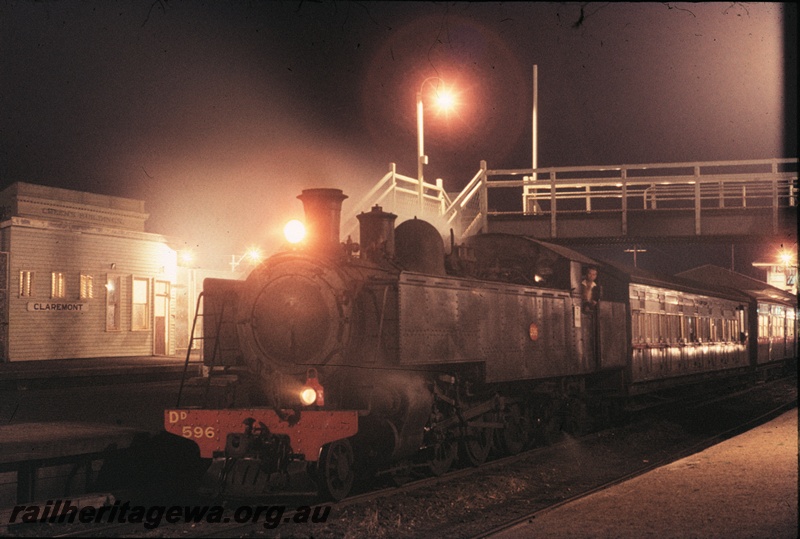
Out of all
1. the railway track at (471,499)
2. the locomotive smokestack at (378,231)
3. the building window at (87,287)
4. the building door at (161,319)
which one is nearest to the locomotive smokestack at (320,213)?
the locomotive smokestack at (378,231)

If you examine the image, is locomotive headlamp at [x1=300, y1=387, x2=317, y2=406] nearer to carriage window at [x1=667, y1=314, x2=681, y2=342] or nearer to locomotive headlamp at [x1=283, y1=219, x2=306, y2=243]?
locomotive headlamp at [x1=283, y1=219, x2=306, y2=243]

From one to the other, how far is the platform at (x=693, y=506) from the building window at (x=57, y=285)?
1790 cm

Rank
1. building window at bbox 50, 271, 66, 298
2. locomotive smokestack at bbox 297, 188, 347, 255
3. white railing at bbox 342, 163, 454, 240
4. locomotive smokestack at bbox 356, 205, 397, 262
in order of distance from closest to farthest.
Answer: locomotive smokestack at bbox 297, 188, 347, 255, locomotive smokestack at bbox 356, 205, 397, 262, white railing at bbox 342, 163, 454, 240, building window at bbox 50, 271, 66, 298

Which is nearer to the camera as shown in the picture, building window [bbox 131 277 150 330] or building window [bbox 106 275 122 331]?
building window [bbox 106 275 122 331]

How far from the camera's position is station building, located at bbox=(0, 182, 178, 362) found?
72.6 feet

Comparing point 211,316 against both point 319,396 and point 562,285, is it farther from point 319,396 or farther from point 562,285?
point 562,285

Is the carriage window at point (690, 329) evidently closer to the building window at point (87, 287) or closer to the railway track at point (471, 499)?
the railway track at point (471, 499)

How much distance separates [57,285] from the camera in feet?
76.0

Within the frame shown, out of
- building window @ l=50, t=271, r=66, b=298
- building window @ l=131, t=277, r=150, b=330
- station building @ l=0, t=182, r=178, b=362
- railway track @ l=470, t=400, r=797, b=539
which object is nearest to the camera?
railway track @ l=470, t=400, r=797, b=539

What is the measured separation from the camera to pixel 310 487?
381 inches

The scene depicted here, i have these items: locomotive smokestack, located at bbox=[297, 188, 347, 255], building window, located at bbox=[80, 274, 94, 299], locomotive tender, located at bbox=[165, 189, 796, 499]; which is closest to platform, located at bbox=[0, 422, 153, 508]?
locomotive tender, located at bbox=[165, 189, 796, 499]

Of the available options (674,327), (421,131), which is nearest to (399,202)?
(421,131)

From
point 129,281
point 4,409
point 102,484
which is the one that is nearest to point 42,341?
point 129,281

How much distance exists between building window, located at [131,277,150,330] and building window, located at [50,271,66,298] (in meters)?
2.59
